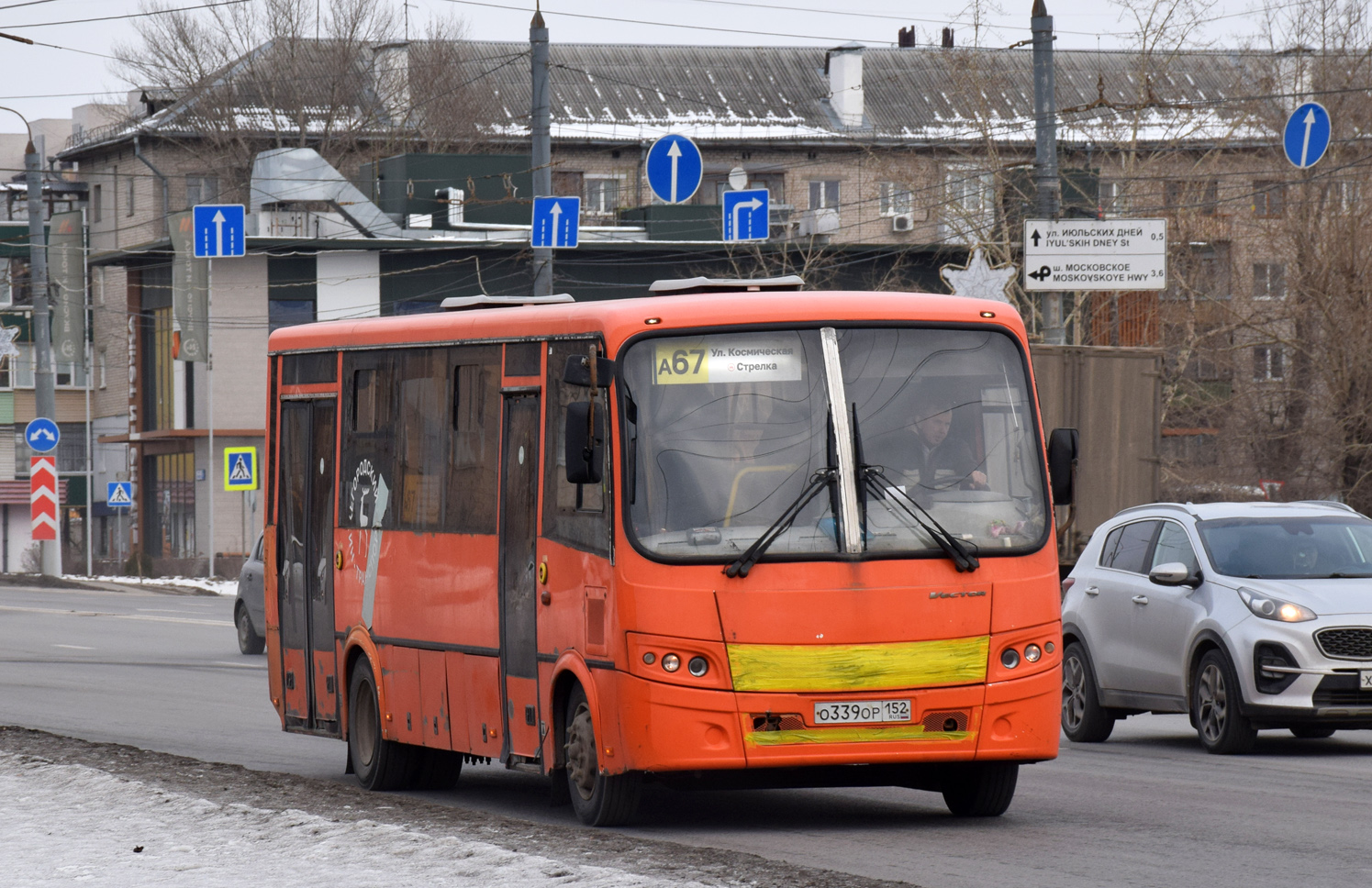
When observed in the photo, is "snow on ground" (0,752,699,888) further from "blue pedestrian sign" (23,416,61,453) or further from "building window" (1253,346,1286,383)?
"blue pedestrian sign" (23,416,61,453)

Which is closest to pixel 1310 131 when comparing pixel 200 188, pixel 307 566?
pixel 307 566

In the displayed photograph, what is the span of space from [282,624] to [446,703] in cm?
277

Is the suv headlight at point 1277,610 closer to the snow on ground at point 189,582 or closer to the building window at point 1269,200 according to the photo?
the building window at point 1269,200

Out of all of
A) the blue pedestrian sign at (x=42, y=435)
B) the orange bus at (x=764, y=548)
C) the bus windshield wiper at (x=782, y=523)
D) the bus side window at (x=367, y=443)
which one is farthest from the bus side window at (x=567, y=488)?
the blue pedestrian sign at (x=42, y=435)

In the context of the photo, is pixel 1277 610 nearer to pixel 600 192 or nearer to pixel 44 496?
pixel 44 496

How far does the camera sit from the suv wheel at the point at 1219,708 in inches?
580

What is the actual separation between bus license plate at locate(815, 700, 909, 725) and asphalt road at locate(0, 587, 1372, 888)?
53 cm

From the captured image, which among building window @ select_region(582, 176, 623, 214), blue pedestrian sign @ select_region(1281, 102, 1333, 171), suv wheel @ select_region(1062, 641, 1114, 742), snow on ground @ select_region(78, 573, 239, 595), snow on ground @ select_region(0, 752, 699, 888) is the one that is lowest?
snow on ground @ select_region(78, 573, 239, 595)

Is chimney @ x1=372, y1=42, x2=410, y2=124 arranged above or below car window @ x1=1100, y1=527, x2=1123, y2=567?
above

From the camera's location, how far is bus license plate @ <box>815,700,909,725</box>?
1014 cm

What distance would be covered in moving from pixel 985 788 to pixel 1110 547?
6057 millimetres

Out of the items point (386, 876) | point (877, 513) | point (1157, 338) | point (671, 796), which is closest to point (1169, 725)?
point (671, 796)

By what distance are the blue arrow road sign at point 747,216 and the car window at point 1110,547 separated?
15479 mm

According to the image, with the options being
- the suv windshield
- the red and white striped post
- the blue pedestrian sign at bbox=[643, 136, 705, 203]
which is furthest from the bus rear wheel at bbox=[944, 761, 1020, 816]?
the red and white striped post
